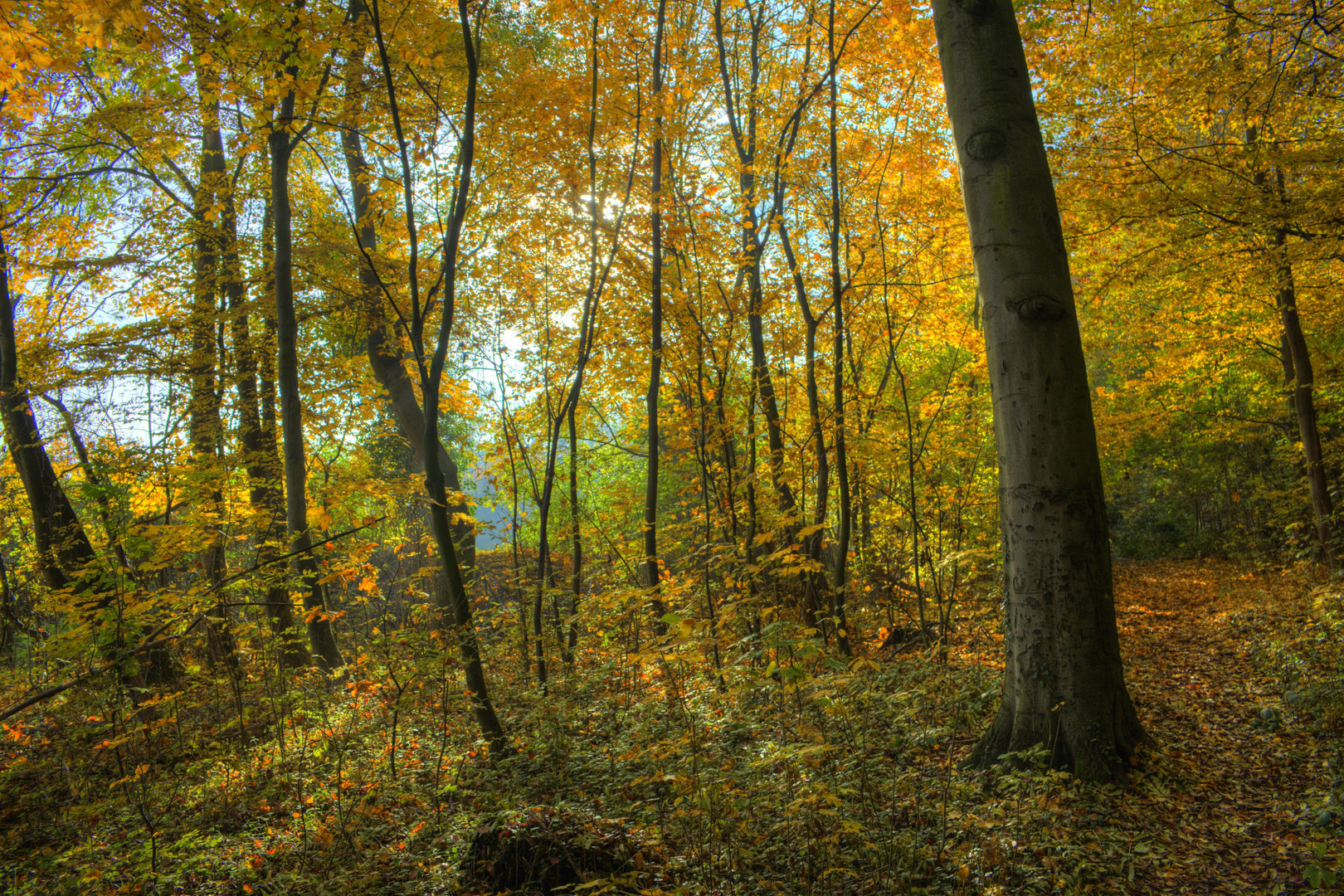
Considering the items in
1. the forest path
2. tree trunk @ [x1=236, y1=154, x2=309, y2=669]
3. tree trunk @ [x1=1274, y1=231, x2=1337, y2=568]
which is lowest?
the forest path

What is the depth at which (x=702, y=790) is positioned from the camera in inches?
116

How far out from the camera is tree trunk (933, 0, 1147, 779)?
2957mm

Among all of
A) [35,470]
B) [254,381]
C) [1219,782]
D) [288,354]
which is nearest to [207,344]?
[254,381]

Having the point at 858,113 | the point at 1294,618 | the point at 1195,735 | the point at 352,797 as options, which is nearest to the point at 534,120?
the point at 858,113

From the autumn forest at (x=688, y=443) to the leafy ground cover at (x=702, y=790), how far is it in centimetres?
4

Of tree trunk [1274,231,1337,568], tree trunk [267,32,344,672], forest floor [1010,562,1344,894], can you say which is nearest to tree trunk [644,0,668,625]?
tree trunk [267,32,344,672]

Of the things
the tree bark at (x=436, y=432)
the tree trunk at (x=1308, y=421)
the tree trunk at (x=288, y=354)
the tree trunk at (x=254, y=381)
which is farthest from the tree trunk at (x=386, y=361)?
the tree trunk at (x=1308, y=421)

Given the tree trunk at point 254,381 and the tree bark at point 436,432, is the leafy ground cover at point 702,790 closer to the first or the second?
the tree bark at point 436,432

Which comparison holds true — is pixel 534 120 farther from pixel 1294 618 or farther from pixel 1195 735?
pixel 1294 618

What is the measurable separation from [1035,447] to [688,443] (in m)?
5.08

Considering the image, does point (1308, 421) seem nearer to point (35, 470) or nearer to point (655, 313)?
point (655, 313)

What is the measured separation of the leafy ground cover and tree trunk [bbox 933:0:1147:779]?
0.90 ft

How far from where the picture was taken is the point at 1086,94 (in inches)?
257

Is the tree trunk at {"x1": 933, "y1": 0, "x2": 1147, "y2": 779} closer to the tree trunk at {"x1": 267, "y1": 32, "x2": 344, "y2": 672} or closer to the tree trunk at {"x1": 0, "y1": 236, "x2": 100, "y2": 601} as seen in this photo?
the tree trunk at {"x1": 267, "y1": 32, "x2": 344, "y2": 672}
